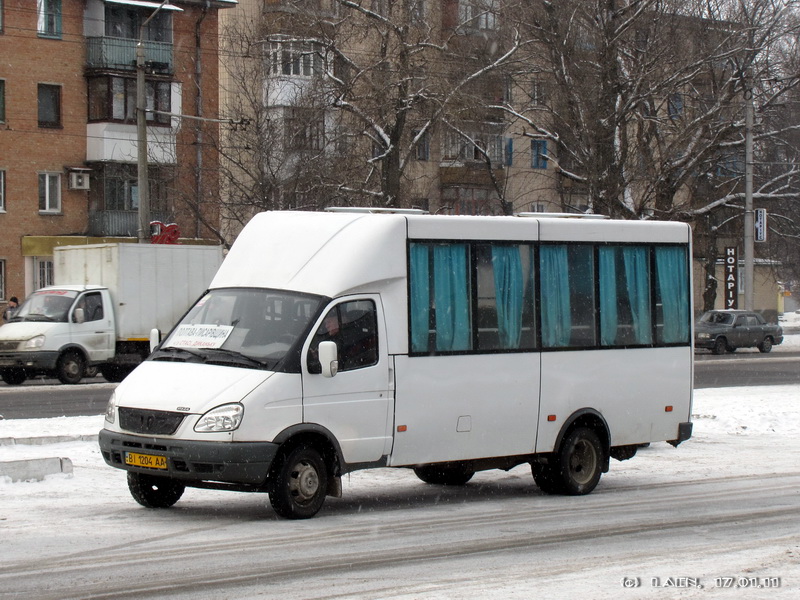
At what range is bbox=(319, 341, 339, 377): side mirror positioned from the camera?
10.8m

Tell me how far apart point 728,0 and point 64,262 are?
22622 millimetres

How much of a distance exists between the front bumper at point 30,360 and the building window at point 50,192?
884 inches

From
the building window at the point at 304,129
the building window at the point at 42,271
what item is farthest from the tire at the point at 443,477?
the building window at the point at 42,271

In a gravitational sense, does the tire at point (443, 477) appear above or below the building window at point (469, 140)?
below

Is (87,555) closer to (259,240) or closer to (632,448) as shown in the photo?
(259,240)

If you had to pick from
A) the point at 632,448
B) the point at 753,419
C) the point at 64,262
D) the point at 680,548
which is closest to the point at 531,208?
the point at 64,262

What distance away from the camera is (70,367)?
27.9 m

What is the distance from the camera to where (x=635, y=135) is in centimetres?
4016

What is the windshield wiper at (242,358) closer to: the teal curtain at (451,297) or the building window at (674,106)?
the teal curtain at (451,297)

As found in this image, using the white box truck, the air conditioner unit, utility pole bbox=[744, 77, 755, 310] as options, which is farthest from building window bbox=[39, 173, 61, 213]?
utility pole bbox=[744, 77, 755, 310]

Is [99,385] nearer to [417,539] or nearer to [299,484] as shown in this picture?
[299,484]

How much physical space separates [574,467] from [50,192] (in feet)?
129

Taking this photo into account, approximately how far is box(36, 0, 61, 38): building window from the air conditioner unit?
5012 millimetres

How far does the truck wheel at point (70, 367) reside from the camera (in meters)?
27.7
